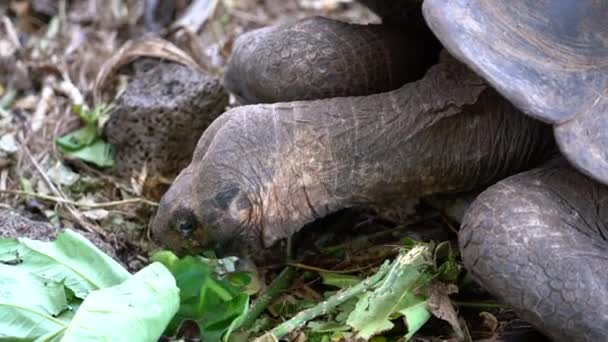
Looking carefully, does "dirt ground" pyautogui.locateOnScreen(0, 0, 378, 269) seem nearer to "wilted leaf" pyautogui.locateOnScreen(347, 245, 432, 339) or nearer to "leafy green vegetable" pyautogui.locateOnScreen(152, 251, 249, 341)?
"leafy green vegetable" pyautogui.locateOnScreen(152, 251, 249, 341)

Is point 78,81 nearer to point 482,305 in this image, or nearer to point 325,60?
point 325,60

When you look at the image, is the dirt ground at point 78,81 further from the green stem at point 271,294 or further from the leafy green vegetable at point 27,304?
the leafy green vegetable at point 27,304

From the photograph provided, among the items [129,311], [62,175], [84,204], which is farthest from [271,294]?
[62,175]

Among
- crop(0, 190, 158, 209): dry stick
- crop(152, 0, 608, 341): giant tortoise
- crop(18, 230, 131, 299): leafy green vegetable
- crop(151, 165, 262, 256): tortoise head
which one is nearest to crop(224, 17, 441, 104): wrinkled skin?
crop(152, 0, 608, 341): giant tortoise

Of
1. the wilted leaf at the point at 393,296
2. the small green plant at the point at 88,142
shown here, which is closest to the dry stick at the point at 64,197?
the small green plant at the point at 88,142

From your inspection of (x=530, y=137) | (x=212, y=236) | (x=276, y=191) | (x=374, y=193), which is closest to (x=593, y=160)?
(x=530, y=137)

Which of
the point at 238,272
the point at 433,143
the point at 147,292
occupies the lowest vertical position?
the point at 238,272

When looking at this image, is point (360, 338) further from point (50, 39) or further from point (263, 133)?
point (50, 39)
